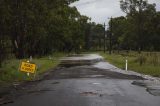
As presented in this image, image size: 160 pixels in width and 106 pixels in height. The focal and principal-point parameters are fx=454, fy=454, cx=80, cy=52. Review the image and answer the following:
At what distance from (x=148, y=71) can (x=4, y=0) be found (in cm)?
1355

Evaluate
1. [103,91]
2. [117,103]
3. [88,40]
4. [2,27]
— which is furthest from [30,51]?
[88,40]

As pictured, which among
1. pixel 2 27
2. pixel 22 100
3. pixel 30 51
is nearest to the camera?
pixel 22 100

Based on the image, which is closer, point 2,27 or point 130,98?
point 130,98

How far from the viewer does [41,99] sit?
51.6 ft

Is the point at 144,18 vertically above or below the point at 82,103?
above

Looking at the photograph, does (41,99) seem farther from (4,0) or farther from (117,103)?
(4,0)

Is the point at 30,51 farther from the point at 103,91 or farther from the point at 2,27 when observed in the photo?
the point at 103,91

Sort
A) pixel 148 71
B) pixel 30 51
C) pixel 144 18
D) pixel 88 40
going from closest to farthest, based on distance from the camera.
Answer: pixel 148 71, pixel 30 51, pixel 144 18, pixel 88 40

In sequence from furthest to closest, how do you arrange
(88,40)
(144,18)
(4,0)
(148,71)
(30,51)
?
(88,40), (144,18), (30,51), (148,71), (4,0)

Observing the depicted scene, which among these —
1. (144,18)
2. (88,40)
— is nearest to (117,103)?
(144,18)

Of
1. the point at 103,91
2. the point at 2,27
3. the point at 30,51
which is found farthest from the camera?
the point at 30,51

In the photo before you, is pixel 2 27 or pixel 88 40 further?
pixel 88 40

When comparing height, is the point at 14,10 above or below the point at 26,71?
above

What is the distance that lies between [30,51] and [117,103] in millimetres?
52853
